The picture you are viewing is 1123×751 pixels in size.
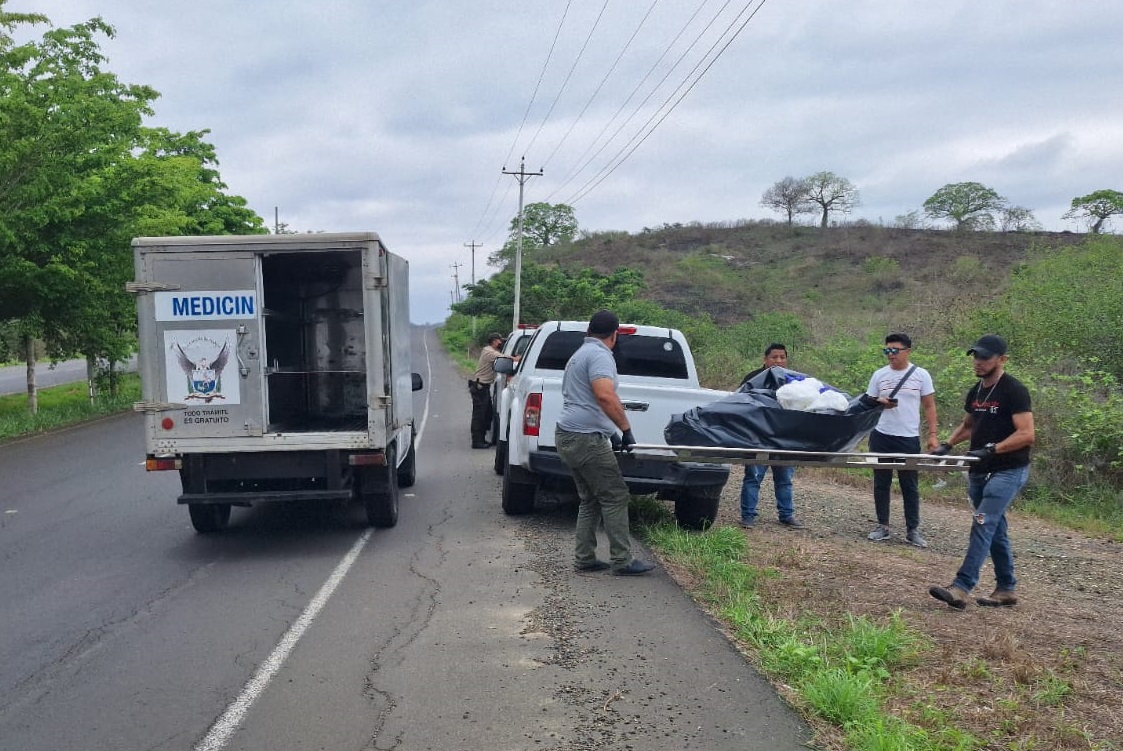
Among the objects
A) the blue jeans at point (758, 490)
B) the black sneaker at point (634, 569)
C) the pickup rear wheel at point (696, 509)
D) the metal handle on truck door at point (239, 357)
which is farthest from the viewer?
the blue jeans at point (758, 490)

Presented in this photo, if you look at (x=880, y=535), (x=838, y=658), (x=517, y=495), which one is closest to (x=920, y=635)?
(x=838, y=658)

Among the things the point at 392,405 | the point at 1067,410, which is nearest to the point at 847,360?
the point at 1067,410

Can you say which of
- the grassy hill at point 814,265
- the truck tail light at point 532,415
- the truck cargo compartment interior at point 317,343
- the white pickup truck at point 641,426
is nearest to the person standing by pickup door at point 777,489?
the white pickup truck at point 641,426

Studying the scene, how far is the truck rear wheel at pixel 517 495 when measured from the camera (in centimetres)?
918

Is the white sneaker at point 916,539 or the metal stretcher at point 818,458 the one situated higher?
the metal stretcher at point 818,458

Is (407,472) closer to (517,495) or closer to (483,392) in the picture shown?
(517,495)

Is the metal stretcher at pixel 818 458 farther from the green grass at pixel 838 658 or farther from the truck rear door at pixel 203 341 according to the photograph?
the truck rear door at pixel 203 341

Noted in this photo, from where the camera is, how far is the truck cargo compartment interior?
10.7m

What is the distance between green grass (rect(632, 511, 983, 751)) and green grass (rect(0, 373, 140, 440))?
669 inches

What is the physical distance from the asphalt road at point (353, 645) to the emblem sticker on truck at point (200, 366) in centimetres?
141

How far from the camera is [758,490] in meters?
9.21

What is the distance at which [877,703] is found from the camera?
4.40 m

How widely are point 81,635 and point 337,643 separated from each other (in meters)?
1.75

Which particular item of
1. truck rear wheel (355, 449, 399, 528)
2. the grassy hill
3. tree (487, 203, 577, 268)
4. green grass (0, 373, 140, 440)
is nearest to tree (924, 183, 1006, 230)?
the grassy hill
